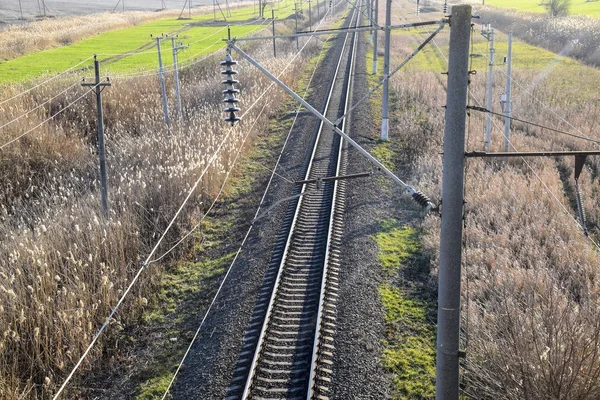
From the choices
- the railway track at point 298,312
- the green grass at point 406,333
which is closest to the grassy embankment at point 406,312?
the green grass at point 406,333

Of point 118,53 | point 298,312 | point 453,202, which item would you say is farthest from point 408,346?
point 118,53

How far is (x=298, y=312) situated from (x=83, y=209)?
5.47 metres

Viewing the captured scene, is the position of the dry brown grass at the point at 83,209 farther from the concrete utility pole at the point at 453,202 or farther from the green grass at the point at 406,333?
the concrete utility pole at the point at 453,202

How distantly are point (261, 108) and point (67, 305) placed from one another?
15523 mm

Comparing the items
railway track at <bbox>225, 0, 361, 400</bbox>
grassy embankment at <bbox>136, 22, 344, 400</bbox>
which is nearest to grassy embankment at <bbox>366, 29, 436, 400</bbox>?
railway track at <bbox>225, 0, 361, 400</bbox>

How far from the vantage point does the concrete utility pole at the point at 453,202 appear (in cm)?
462

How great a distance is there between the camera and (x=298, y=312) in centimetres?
896

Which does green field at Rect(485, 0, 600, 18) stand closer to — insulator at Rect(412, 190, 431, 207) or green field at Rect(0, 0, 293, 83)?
green field at Rect(0, 0, 293, 83)

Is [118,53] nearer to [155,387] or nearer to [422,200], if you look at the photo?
[155,387]

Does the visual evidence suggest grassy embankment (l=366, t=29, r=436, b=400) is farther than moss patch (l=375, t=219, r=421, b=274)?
No

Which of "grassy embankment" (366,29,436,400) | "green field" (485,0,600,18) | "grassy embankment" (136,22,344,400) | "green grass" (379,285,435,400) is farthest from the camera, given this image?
"green field" (485,0,600,18)

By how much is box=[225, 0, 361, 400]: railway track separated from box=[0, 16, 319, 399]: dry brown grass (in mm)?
2140

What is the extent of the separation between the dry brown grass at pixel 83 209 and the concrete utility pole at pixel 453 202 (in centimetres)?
451

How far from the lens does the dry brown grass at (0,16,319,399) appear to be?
777 centimetres
